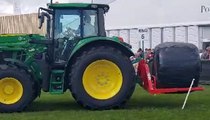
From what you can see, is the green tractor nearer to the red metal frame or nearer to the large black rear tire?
the large black rear tire

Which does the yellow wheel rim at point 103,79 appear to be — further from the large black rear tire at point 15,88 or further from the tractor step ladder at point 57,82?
the large black rear tire at point 15,88

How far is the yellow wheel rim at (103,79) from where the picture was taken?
1098cm

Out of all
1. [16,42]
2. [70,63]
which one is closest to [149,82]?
[70,63]

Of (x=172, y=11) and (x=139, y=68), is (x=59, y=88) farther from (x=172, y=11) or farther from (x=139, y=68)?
(x=172, y=11)

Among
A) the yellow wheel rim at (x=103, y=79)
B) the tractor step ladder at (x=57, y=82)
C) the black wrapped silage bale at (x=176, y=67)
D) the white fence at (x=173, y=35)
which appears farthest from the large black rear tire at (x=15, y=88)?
the white fence at (x=173, y=35)

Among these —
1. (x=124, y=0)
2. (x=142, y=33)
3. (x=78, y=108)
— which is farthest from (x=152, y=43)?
(x=78, y=108)

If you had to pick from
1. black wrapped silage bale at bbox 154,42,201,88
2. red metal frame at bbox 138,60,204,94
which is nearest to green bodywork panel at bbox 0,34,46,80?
red metal frame at bbox 138,60,204,94

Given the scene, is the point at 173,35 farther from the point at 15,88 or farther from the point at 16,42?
the point at 15,88

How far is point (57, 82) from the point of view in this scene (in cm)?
1099

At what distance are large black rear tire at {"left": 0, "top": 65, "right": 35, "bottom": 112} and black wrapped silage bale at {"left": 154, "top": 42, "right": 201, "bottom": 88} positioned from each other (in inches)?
107

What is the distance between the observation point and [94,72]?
11.0 meters

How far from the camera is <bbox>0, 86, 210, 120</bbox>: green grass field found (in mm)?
9742

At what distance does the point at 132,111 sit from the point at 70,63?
1.69 m

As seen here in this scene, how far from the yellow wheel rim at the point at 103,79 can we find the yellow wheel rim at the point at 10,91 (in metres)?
1.39
